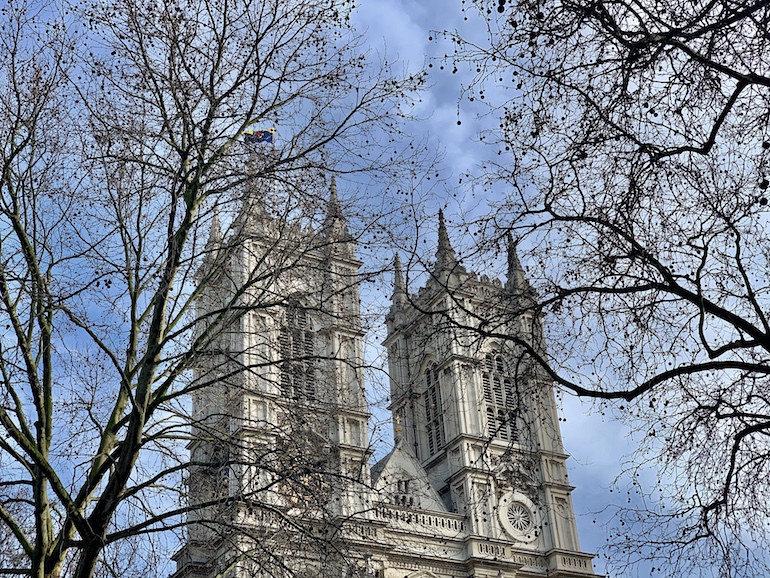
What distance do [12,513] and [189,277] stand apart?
140 inches

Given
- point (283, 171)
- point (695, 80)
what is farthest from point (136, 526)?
point (695, 80)

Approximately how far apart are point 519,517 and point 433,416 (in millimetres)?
6223

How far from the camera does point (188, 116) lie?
12.2 metres

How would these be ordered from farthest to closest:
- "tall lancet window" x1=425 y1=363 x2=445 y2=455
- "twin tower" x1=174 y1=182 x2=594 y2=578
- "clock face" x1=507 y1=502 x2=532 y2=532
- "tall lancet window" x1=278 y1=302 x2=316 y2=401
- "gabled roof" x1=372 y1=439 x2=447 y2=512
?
"tall lancet window" x1=425 y1=363 x2=445 y2=455
"clock face" x1=507 y1=502 x2=532 y2=532
"gabled roof" x1=372 y1=439 x2=447 y2=512
"tall lancet window" x1=278 y1=302 x2=316 y2=401
"twin tower" x1=174 y1=182 x2=594 y2=578

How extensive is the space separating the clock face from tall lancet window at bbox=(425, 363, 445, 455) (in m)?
4.34

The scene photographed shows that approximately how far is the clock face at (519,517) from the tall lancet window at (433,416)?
171 inches

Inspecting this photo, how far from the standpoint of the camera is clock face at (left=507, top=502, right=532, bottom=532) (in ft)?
144

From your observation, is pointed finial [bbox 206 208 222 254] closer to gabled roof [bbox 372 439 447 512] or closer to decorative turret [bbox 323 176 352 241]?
decorative turret [bbox 323 176 352 241]

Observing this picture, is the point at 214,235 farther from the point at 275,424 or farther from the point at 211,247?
the point at 275,424

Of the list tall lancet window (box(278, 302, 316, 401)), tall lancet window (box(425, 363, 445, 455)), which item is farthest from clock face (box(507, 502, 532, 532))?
tall lancet window (box(278, 302, 316, 401))

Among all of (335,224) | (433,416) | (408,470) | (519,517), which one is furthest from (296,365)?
(433,416)

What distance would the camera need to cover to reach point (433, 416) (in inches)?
1858

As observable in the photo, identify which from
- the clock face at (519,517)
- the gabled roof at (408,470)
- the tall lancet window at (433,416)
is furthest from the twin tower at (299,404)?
the tall lancet window at (433,416)

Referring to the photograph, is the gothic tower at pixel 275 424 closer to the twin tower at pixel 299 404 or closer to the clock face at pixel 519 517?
the twin tower at pixel 299 404
